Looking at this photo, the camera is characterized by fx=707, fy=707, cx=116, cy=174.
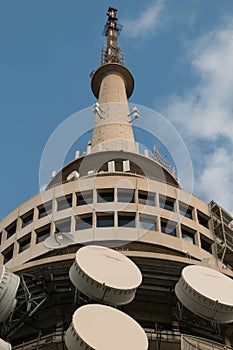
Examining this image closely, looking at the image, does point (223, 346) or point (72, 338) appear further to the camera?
point (223, 346)

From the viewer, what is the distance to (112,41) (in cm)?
7094

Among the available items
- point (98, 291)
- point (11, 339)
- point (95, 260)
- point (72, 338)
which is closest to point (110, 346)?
Result: point (72, 338)

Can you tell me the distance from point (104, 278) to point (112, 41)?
44.8 meters

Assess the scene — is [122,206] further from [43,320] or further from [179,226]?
[43,320]

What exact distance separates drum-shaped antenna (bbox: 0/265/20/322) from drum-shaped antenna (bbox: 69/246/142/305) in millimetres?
2551

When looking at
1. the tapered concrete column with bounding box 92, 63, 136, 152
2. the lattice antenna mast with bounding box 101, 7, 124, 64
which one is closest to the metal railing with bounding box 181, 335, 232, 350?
the tapered concrete column with bounding box 92, 63, 136, 152

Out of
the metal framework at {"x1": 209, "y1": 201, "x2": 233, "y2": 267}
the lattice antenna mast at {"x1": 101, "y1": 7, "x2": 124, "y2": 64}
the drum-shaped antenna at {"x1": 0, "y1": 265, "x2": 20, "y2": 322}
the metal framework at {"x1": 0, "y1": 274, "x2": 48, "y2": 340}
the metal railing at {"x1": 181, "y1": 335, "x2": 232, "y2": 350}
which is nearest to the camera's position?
the drum-shaped antenna at {"x1": 0, "y1": 265, "x2": 20, "y2": 322}

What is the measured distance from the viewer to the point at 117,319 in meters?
27.8

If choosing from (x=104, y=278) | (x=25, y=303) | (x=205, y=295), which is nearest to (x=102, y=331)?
(x=104, y=278)

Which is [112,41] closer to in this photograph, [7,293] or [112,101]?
[112,101]

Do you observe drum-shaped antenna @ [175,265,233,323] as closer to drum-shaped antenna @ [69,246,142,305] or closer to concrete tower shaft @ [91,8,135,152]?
drum-shaped antenna @ [69,246,142,305]

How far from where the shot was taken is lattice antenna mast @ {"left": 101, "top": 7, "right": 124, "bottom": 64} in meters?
65.9

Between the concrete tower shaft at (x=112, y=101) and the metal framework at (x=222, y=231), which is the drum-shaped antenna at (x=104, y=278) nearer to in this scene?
the metal framework at (x=222, y=231)

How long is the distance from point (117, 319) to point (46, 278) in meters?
6.60
